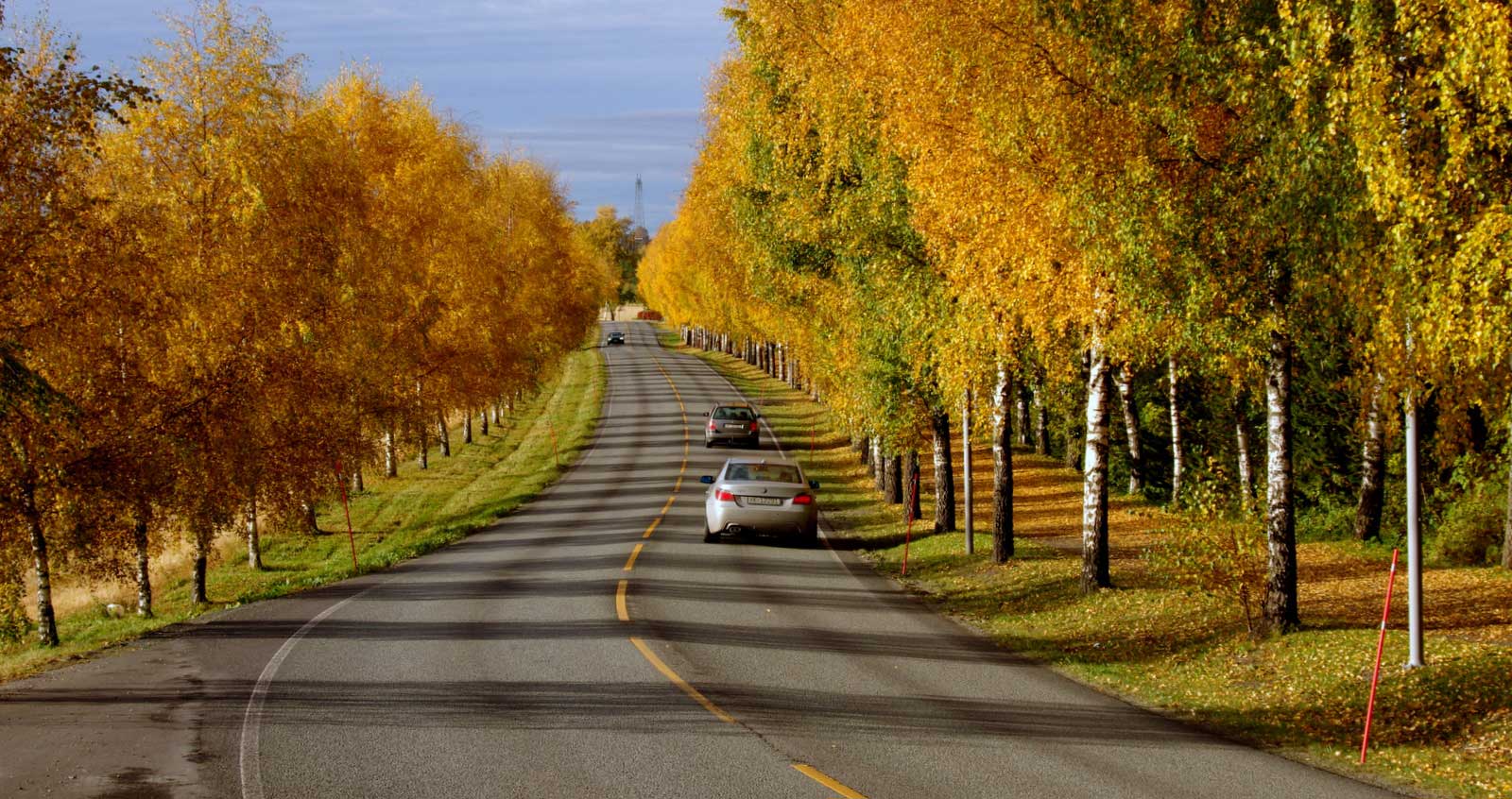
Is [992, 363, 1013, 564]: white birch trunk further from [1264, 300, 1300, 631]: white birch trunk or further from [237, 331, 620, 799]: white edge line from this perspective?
[237, 331, 620, 799]: white edge line

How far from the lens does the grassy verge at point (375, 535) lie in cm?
1855

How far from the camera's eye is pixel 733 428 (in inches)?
1823

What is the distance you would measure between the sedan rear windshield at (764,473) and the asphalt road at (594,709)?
458cm

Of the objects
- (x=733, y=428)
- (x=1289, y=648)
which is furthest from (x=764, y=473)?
(x=733, y=428)

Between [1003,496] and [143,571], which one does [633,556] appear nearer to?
[1003,496]

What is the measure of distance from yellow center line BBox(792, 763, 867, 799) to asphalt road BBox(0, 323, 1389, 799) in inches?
0.9

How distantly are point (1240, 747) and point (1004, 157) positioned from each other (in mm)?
7110

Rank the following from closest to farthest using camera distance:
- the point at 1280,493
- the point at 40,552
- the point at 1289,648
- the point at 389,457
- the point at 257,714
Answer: the point at 257,714
the point at 1289,648
the point at 1280,493
the point at 40,552
the point at 389,457

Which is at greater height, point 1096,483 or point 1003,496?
point 1096,483

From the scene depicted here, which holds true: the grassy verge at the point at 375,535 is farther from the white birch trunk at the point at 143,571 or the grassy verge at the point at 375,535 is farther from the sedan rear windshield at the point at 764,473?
the sedan rear windshield at the point at 764,473

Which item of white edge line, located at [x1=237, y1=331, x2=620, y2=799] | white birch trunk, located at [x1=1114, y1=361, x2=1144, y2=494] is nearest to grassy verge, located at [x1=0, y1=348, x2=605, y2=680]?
white edge line, located at [x1=237, y1=331, x2=620, y2=799]

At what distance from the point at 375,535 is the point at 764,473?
45.2 feet

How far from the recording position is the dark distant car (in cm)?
4631

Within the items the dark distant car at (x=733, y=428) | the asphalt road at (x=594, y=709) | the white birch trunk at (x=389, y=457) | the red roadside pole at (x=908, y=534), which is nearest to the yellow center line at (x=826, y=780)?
the asphalt road at (x=594, y=709)
